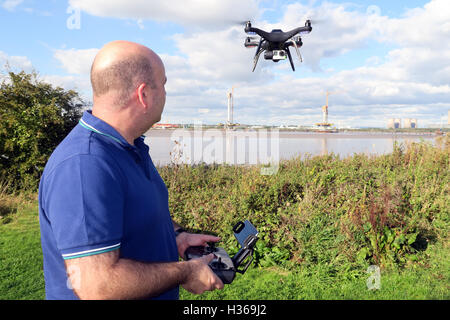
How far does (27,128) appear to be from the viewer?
9.04m

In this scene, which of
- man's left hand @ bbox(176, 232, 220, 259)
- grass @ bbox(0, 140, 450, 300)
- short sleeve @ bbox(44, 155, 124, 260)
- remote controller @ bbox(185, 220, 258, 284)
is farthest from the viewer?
grass @ bbox(0, 140, 450, 300)

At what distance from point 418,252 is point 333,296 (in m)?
2.03

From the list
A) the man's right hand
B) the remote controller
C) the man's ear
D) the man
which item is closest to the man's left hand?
the remote controller

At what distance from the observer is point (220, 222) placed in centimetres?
620

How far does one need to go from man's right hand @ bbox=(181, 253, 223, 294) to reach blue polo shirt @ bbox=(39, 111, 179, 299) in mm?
236

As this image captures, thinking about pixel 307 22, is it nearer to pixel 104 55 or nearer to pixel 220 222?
pixel 220 222

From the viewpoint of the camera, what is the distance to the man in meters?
1.39

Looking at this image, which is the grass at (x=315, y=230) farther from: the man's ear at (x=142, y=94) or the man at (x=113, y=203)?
the man's ear at (x=142, y=94)

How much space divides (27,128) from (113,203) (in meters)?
8.99

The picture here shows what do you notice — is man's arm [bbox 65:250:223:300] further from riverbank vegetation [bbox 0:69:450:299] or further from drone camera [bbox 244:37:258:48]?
drone camera [bbox 244:37:258:48]

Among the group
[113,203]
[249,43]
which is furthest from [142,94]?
[249,43]

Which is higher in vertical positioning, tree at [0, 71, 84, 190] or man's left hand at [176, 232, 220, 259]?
tree at [0, 71, 84, 190]
